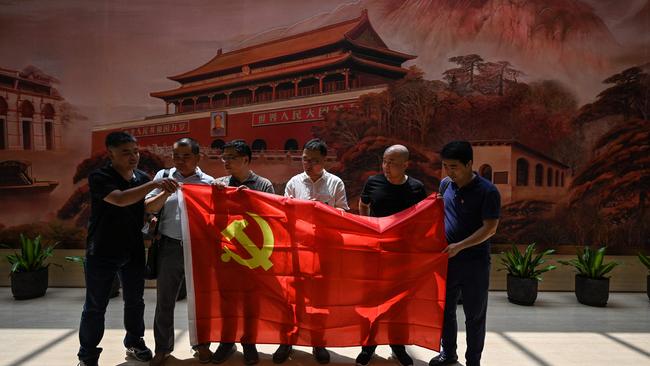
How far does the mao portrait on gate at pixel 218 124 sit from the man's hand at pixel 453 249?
3673 mm

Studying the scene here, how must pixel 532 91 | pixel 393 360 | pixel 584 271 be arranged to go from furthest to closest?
pixel 532 91, pixel 584 271, pixel 393 360

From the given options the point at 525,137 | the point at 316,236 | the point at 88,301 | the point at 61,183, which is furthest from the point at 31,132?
the point at 525,137

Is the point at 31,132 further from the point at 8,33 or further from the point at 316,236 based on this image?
the point at 316,236

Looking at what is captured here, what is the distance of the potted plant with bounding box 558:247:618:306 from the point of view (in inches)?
157

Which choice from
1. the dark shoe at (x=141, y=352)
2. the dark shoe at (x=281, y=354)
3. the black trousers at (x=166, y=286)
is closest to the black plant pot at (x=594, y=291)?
the dark shoe at (x=281, y=354)

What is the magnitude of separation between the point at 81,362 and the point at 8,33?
15.4ft

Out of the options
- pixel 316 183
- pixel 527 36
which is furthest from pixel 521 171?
pixel 316 183

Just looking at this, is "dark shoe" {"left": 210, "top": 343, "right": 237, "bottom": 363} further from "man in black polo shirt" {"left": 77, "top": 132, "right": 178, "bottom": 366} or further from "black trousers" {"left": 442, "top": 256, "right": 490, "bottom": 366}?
"black trousers" {"left": 442, "top": 256, "right": 490, "bottom": 366}

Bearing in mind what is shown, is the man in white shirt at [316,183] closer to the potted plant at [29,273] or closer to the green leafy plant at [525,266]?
the green leafy plant at [525,266]

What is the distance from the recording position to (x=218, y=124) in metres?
5.10

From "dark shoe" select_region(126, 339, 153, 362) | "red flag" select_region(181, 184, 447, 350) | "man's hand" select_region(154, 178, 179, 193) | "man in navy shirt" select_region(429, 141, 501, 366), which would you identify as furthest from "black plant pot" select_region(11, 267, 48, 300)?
"man in navy shirt" select_region(429, 141, 501, 366)

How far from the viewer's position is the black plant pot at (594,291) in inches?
157

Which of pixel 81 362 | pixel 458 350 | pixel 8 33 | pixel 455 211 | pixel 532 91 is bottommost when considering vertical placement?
pixel 458 350

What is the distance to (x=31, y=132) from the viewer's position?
4.94 metres
